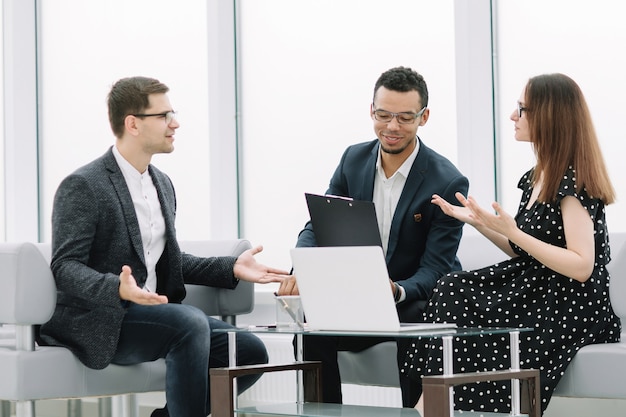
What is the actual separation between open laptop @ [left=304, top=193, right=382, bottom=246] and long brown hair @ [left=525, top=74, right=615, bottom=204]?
0.54m

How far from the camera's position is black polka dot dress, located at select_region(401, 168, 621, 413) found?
9.79 ft

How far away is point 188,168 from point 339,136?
0.88 metres

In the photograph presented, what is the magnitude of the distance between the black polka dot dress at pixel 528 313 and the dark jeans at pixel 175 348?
0.65 metres

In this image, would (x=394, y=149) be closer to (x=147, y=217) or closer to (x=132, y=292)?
(x=147, y=217)

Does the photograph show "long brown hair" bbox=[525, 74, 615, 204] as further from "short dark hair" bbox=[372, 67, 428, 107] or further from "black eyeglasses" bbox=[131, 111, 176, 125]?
"black eyeglasses" bbox=[131, 111, 176, 125]

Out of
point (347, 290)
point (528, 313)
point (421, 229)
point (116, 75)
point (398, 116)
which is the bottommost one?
point (528, 313)

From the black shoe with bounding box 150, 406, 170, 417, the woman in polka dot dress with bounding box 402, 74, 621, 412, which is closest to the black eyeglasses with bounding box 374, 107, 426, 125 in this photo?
the woman in polka dot dress with bounding box 402, 74, 621, 412

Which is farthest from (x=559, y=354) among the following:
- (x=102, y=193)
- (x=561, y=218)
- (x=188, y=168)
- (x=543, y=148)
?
(x=188, y=168)

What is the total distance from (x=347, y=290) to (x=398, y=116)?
1137 millimetres

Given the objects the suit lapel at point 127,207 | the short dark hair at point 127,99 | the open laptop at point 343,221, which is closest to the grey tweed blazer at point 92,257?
the suit lapel at point 127,207

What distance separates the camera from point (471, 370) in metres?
3.02

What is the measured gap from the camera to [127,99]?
11.6ft

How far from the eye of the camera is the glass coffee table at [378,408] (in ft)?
7.86

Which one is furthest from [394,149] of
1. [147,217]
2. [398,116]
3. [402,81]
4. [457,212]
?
[147,217]
